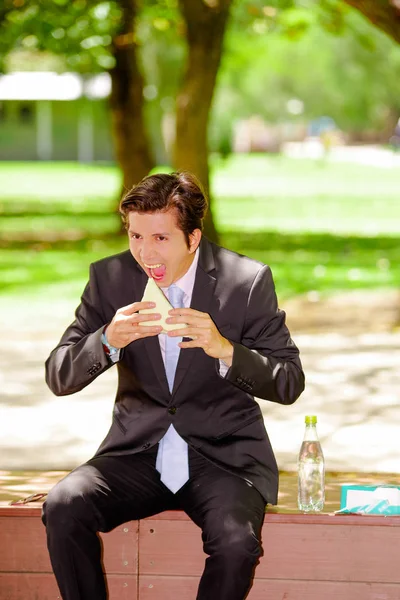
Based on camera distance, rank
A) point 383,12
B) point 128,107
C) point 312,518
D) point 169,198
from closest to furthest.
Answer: point 169,198
point 312,518
point 383,12
point 128,107

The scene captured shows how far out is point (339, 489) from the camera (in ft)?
16.6

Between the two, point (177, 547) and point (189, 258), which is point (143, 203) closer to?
point (189, 258)

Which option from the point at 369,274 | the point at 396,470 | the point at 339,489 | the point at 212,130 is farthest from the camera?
the point at 212,130

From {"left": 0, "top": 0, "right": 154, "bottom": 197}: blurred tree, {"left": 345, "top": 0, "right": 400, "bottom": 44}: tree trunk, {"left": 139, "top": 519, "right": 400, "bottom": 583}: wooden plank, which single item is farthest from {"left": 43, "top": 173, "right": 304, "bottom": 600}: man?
{"left": 0, "top": 0, "right": 154, "bottom": 197}: blurred tree

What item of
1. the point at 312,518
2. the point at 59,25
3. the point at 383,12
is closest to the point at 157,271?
the point at 312,518

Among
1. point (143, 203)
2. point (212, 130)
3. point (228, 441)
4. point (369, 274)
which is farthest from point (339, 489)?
point (212, 130)

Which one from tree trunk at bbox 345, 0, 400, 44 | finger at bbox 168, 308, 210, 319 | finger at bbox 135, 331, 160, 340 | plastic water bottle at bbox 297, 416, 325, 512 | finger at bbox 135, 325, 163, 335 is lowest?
plastic water bottle at bbox 297, 416, 325, 512

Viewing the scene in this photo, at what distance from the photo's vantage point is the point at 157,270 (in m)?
4.29

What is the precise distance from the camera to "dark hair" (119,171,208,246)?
4230mm

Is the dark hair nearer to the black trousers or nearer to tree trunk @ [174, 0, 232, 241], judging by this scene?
the black trousers

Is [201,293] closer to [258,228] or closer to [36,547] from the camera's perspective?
[36,547]

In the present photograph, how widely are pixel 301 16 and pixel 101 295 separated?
80.6ft

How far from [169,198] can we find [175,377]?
644 millimetres

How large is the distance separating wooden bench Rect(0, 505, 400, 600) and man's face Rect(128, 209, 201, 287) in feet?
2.89
